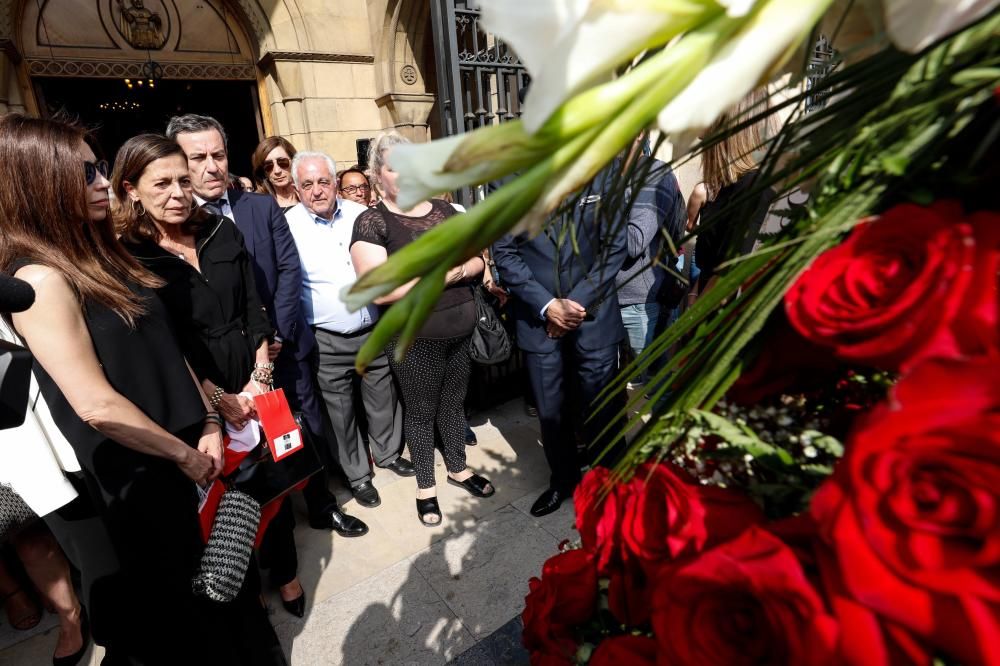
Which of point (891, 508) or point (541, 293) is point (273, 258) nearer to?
point (541, 293)

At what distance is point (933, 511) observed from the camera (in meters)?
0.35

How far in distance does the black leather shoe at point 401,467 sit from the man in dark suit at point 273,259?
0.57 meters

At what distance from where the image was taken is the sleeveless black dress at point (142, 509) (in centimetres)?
174

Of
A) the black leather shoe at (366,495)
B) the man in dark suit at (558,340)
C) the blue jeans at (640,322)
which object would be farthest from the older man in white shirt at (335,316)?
the blue jeans at (640,322)

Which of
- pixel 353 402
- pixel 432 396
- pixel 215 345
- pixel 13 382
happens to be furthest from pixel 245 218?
pixel 13 382

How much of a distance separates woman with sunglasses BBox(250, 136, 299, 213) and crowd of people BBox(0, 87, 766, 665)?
2 centimetres

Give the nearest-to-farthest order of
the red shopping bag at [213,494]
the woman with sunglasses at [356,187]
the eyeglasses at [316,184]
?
the red shopping bag at [213,494] → the eyeglasses at [316,184] → the woman with sunglasses at [356,187]

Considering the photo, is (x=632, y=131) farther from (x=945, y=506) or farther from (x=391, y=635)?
(x=391, y=635)

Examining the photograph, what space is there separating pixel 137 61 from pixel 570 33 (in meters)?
7.97

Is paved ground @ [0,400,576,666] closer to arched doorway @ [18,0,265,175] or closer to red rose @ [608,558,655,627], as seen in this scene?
red rose @ [608,558,655,627]

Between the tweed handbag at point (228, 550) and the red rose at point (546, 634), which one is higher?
the red rose at point (546, 634)

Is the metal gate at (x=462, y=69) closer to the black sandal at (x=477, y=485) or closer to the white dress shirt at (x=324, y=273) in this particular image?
the white dress shirt at (x=324, y=273)

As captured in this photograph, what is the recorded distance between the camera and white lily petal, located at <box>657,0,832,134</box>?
0.36 metres

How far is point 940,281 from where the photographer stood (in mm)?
378
